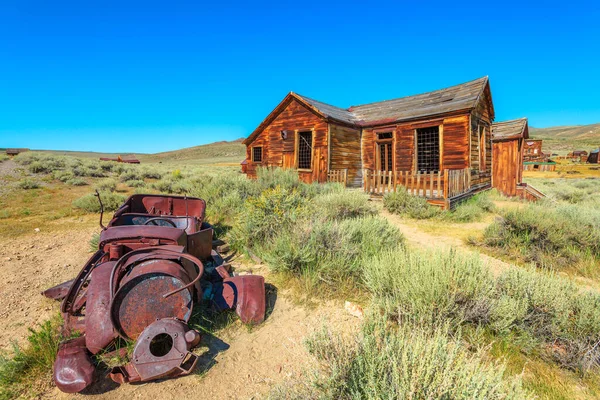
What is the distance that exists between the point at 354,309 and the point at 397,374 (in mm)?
1597

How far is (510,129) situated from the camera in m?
13.7

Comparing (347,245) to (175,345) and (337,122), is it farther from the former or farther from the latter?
(337,122)

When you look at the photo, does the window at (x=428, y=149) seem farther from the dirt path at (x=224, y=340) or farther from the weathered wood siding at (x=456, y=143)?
the dirt path at (x=224, y=340)

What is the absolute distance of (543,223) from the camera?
4996 mm

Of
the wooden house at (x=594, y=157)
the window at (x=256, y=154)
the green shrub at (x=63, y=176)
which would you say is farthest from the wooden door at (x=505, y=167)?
the wooden house at (x=594, y=157)

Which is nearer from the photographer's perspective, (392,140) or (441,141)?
(441,141)

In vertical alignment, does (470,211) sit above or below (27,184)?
below

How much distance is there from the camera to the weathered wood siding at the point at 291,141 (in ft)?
41.6

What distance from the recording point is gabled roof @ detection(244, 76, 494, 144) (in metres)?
11.0

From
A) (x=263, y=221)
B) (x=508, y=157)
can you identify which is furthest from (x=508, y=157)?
(x=263, y=221)

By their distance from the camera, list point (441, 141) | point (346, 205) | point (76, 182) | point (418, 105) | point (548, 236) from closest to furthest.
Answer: point (548, 236), point (346, 205), point (441, 141), point (76, 182), point (418, 105)

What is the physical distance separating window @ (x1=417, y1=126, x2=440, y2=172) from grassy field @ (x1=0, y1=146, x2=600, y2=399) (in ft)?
17.6

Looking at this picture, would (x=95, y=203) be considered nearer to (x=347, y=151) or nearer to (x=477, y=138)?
(x=347, y=151)

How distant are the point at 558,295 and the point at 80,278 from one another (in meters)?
4.78
